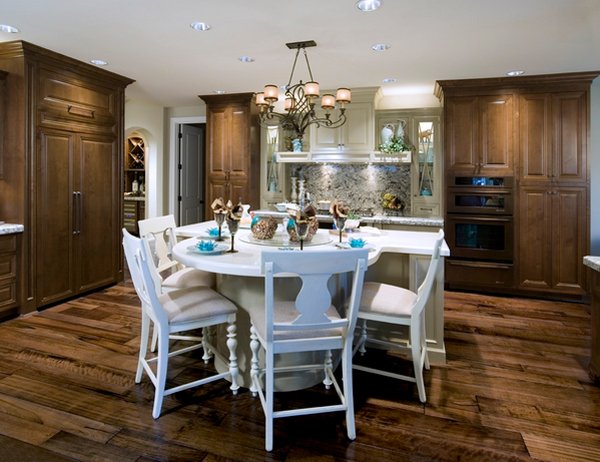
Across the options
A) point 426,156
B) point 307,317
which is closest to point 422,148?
point 426,156

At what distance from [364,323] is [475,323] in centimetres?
147

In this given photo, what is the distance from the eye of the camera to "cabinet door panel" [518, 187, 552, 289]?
457cm

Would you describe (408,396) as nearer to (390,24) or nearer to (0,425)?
(0,425)

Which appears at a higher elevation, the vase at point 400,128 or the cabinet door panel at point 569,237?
the vase at point 400,128

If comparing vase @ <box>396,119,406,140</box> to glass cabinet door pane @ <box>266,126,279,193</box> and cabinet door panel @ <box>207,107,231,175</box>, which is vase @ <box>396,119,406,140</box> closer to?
glass cabinet door pane @ <box>266,126,279,193</box>

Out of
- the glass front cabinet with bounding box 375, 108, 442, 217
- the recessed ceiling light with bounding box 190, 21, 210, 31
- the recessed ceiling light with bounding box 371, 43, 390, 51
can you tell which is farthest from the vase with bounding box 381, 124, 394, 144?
the recessed ceiling light with bounding box 190, 21, 210, 31

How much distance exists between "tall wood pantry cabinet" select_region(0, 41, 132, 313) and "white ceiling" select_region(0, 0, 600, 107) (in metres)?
0.28

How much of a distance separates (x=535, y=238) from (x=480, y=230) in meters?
0.59

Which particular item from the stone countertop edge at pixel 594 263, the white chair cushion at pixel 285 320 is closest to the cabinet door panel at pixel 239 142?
the white chair cushion at pixel 285 320

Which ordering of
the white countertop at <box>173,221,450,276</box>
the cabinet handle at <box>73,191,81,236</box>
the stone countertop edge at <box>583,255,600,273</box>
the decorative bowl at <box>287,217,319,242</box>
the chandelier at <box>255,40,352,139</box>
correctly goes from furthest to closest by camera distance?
the cabinet handle at <box>73,191,81,236</box>, the chandelier at <box>255,40,352,139</box>, the decorative bowl at <box>287,217,319,242</box>, the stone countertop edge at <box>583,255,600,273</box>, the white countertop at <box>173,221,450,276</box>

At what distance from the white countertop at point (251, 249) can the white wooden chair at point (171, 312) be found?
0.23m

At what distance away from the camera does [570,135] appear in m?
4.45

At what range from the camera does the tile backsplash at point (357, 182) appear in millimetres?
5543

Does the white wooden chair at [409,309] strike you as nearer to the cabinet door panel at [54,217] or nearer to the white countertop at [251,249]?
the white countertop at [251,249]
